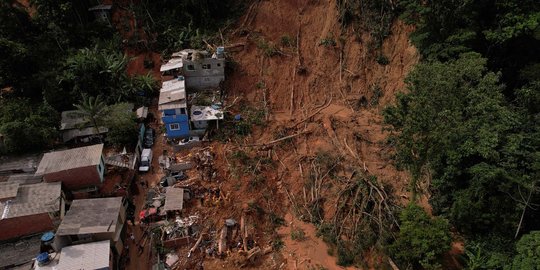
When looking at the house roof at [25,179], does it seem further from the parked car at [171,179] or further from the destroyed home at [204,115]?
the destroyed home at [204,115]

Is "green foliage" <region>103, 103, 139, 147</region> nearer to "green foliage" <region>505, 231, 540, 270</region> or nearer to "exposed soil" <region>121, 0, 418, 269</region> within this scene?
"exposed soil" <region>121, 0, 418, 269</region>

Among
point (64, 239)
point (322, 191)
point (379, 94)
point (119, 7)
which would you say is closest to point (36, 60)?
point (119, 7)

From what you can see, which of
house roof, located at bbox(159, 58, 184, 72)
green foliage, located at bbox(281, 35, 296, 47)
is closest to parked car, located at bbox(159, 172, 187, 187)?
house roof, located at bbox(159, 58, 184, 72)

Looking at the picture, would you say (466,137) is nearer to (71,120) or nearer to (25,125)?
(71,120)

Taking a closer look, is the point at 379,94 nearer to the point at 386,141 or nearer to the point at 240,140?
the point at 386,141

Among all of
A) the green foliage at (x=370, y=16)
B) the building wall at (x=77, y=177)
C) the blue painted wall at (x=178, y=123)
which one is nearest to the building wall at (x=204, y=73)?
the blue painted wall at (x=178, y=123)

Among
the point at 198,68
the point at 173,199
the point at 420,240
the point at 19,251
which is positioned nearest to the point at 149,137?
the point at 198,68
